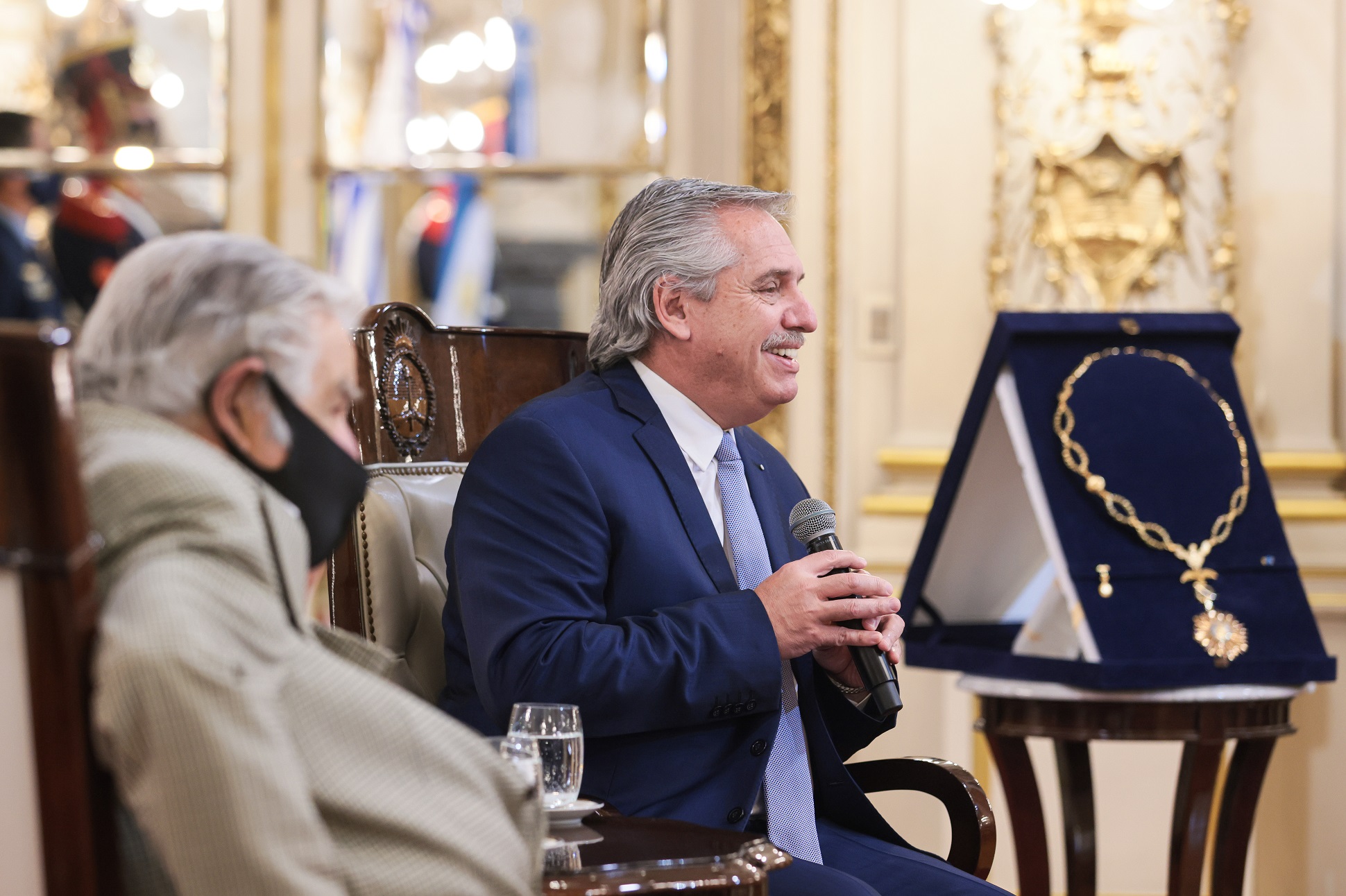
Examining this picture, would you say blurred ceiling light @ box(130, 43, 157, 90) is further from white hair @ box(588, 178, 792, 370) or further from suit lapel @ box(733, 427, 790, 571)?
suit lapel @ box(733, 427, 790, 571)

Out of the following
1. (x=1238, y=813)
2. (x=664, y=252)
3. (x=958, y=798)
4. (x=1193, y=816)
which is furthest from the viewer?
(x=1238, y=813)

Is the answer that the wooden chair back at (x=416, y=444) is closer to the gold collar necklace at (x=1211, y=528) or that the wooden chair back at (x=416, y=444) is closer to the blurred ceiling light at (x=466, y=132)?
the gold collar necklace at (x=1211, y=528)

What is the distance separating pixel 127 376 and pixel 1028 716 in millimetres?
2023

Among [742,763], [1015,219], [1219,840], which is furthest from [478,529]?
[1015,219]

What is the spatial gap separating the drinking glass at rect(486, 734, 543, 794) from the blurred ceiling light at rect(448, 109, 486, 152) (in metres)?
3.02

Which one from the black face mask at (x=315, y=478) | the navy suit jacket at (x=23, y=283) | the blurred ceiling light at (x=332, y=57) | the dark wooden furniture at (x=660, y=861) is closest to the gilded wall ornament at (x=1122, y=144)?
the blurred ceiling light at (x=332, y=57)

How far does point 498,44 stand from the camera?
4203mm

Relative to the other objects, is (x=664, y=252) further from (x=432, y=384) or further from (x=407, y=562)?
(x=407, y=562)

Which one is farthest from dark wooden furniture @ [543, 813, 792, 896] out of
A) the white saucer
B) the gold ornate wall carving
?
the gold ornate wall carving

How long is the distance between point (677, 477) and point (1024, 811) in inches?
52.8

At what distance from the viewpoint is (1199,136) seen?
149 inches

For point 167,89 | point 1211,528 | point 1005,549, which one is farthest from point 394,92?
point 1211,528

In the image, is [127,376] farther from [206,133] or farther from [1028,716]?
[206,133]

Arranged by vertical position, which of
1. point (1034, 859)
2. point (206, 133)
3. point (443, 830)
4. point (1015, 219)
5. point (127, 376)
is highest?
point (206, 133)
